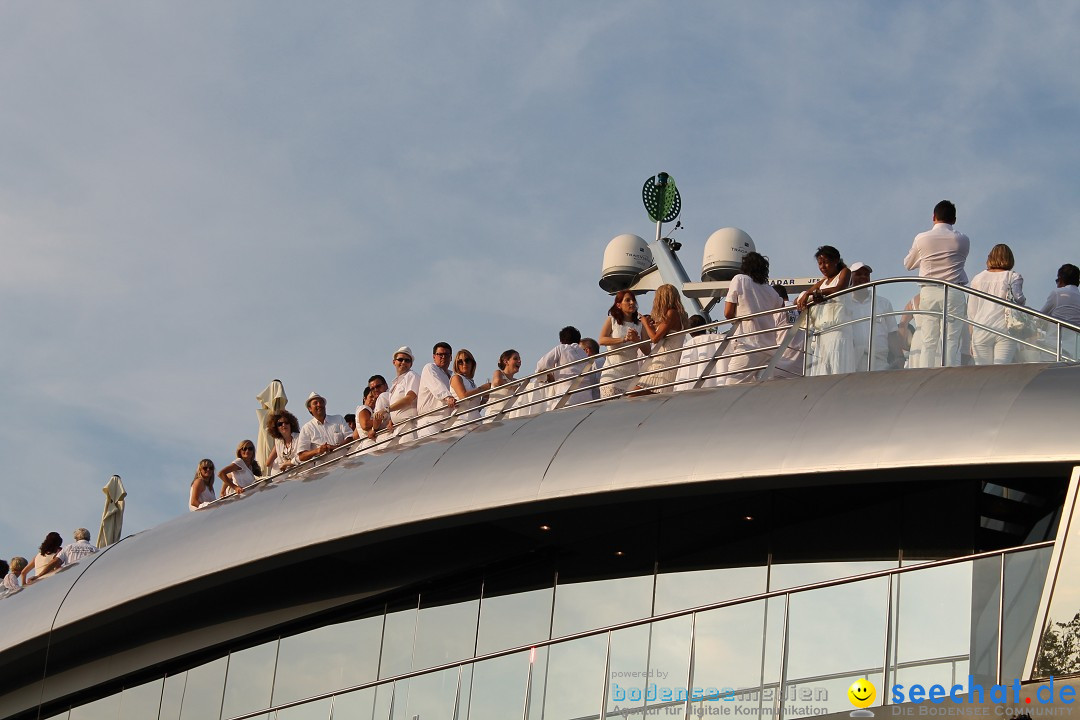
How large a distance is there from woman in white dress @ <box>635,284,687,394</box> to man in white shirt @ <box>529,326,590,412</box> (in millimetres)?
908

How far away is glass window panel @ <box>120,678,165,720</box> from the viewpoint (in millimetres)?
20844

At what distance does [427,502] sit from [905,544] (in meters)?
4.93

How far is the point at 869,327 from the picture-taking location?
14.8 m

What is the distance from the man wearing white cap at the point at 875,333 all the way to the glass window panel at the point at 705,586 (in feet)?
7.85

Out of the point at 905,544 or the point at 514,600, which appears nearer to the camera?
the point at 905,544

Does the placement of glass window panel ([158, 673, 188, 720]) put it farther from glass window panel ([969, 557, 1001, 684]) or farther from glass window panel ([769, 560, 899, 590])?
glass window panel ([969, 557, 1001, 684])

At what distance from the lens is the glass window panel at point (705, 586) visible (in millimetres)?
15758

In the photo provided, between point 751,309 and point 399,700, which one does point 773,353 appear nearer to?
point 751,309

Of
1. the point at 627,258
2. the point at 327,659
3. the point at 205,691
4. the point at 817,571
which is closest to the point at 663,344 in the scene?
the point at 817,571

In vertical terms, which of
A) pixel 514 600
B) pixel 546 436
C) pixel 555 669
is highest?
pixel 546 436

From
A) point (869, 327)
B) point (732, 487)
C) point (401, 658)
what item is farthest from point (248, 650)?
point (869, 327)

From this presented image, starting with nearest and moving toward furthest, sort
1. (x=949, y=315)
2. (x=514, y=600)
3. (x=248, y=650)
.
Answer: (x=949, y=315), (x=514, y=600), (x=248, y=650)

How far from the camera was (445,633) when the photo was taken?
59.2 ft

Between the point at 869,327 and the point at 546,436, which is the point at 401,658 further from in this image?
the point at 869,327
